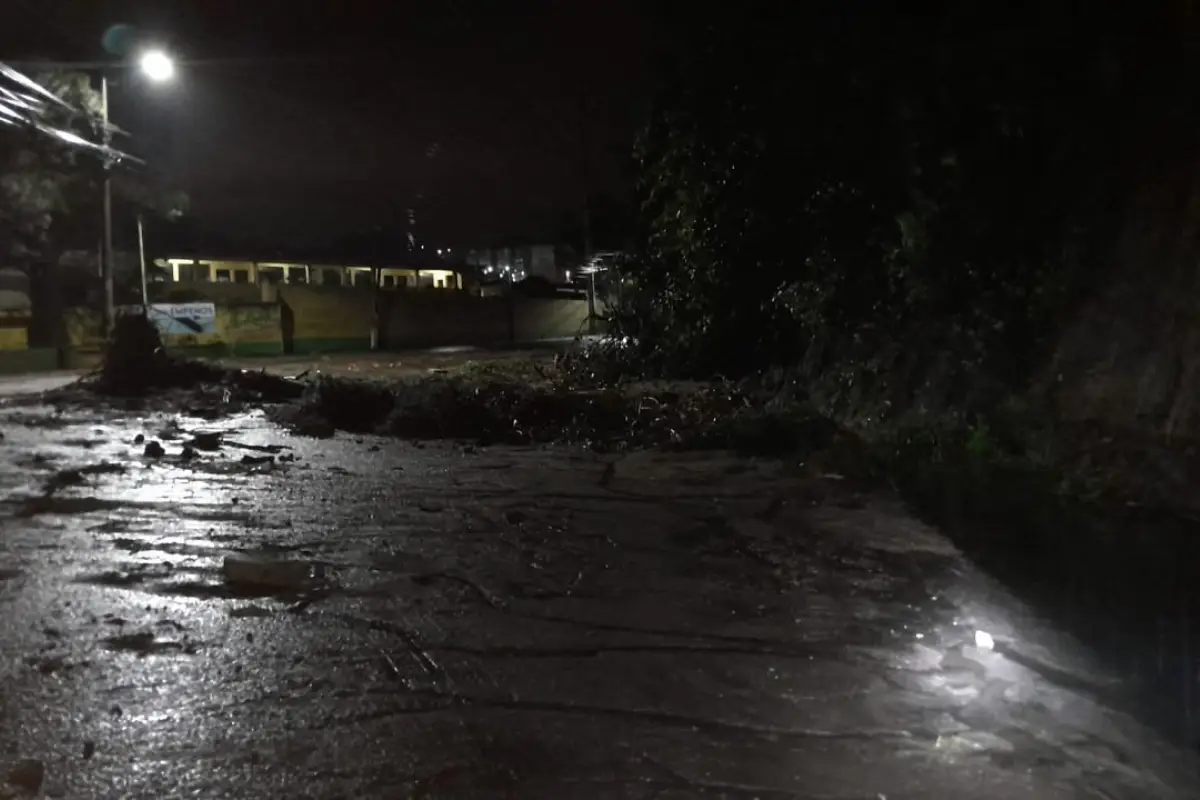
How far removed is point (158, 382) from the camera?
18.7m

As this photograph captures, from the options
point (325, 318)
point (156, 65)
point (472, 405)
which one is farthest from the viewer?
point (325, 318)

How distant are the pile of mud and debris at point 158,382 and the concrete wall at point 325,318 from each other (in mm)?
17869

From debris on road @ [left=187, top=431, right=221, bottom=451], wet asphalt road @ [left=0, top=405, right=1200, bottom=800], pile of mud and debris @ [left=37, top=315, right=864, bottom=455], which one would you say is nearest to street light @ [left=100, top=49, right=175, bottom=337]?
pile of mud and debris @ [left=37, top=315, right=864, bottom=455]

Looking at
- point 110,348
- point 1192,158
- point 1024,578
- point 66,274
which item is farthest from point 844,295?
point 66,274

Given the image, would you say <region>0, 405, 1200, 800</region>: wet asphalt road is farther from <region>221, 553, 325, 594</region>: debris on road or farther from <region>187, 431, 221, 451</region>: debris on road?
<region>187, 431, 221, 451</region>: debris on road

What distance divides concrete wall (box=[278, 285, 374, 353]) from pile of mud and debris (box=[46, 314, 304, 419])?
704 inches

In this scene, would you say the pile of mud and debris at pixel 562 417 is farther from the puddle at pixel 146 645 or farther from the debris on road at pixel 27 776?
the debris on road at pixel 27 776

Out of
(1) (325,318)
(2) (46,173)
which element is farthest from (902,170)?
(1) (325,318)

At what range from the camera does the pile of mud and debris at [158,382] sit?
57.4 ft

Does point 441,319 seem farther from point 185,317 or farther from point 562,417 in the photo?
point 562,417

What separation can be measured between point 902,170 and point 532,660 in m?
11.2

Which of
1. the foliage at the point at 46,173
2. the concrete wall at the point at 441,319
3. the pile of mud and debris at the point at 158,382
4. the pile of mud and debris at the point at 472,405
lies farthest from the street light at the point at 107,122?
the concrete wall at the point at 441,319

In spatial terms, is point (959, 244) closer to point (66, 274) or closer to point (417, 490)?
point (417, 490)

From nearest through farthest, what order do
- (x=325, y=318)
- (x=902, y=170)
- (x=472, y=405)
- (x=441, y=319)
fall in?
(x=902, y=170) → (x=472, y=405) → (x=325, y=318) → (x=441, y=319)
